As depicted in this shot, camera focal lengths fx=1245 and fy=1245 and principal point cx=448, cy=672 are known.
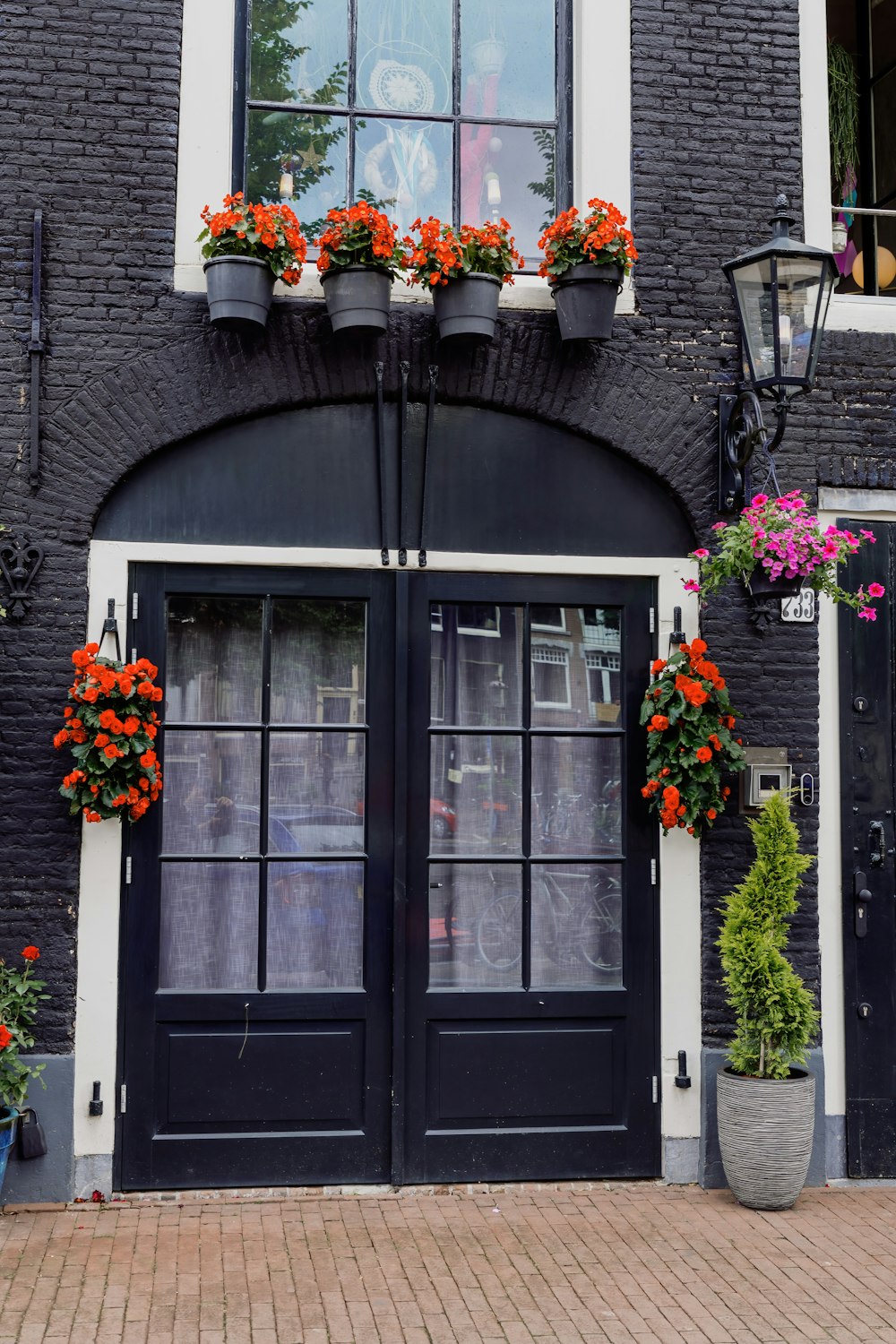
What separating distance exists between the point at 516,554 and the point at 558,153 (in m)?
1.84

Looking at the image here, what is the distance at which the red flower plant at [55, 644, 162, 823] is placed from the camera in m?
4.75

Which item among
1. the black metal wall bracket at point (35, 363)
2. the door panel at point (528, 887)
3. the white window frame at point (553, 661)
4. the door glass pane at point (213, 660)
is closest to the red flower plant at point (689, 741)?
the door panel at point (528, 887)

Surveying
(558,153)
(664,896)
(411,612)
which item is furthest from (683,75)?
(664,896)

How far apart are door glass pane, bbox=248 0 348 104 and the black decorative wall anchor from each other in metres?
2.19

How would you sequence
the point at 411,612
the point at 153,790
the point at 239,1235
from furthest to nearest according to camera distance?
the point at 411,612, the point at 153,790, the point at 239,1235

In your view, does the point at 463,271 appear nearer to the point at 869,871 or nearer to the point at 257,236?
the point at 257,236

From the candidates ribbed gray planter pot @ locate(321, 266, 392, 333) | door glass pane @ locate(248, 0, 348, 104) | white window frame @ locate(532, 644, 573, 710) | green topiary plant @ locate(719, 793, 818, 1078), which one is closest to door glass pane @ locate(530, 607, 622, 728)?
white window frame @ locate(532, 644, 573, 710)

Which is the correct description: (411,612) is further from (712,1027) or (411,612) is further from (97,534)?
(712,1027)

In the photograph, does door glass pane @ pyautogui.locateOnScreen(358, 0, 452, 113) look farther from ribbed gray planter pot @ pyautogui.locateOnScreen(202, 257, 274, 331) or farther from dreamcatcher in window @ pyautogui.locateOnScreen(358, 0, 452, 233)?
ribbed gray planter pot @ pyautogui.locateOnScreen(202, 257, 274, 331)

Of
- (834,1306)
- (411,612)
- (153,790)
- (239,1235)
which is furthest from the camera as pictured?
(411,612)

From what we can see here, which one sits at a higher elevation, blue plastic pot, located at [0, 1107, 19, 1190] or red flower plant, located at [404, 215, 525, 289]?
red flower plant, located at [404, 215, 525, 289]

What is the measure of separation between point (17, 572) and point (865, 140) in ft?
15.7

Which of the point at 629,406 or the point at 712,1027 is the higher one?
the point at 629,406

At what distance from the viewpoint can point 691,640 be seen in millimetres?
5352
